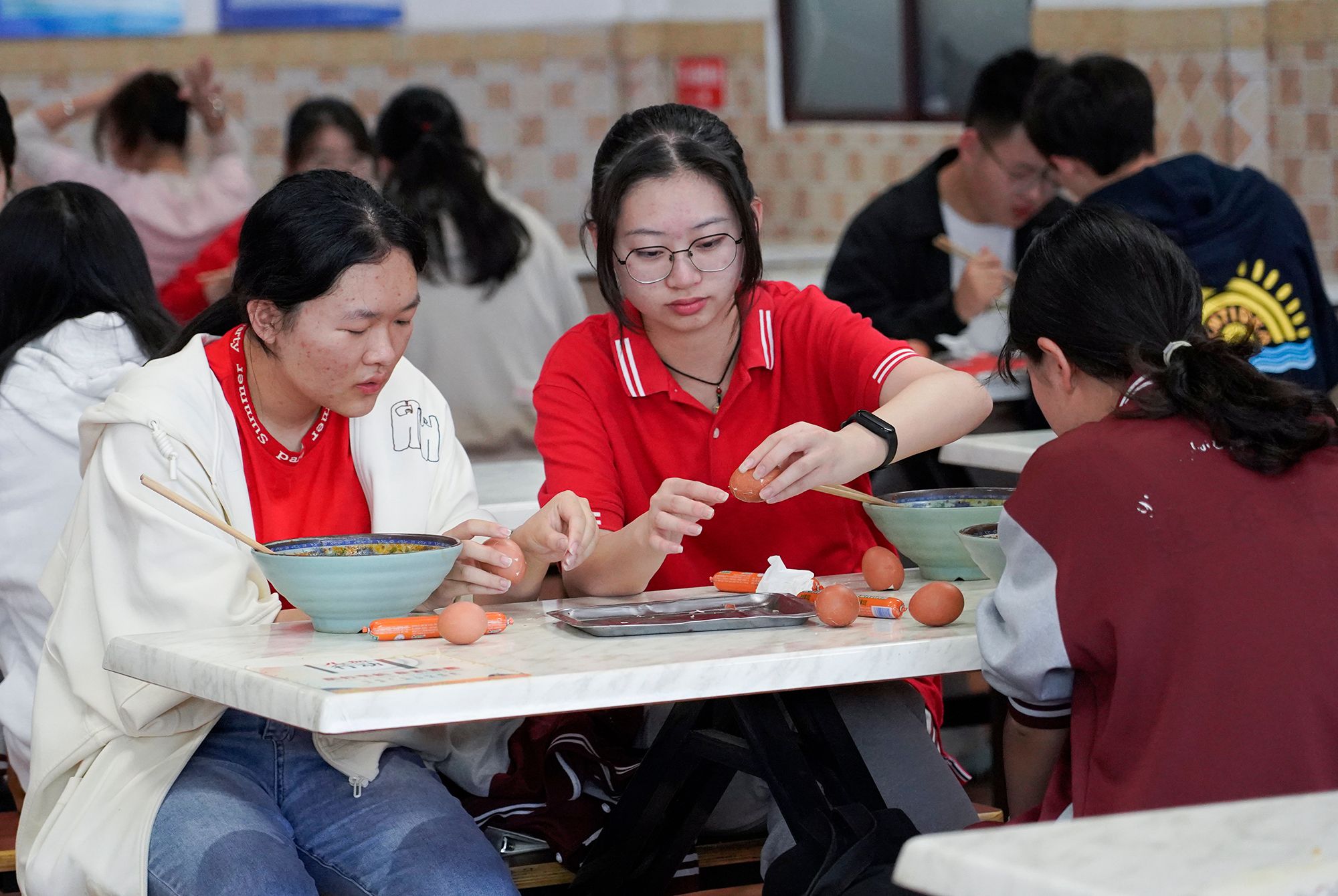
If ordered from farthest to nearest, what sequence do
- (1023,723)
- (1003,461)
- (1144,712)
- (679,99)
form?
(679,99), (1003,461), (1023,723), (1144,712)

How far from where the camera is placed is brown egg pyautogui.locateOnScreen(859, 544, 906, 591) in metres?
2.15

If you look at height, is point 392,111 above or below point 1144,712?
above

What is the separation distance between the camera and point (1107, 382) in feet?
6.33

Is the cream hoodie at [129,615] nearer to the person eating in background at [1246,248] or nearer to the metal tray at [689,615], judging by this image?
the metal tray at [689,615]

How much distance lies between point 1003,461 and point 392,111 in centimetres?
234

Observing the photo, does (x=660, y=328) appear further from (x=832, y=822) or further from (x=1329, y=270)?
(x=1329, y=270)

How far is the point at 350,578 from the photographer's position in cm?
193

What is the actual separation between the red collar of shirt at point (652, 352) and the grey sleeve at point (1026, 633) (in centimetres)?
76

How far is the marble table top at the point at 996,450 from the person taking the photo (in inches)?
Result: 126

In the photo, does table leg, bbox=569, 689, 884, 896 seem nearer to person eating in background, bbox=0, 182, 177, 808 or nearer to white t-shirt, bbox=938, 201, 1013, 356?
person eating in background, bbox=0, 182, 177, 808

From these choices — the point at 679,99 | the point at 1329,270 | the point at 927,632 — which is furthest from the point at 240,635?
the point at 679,99

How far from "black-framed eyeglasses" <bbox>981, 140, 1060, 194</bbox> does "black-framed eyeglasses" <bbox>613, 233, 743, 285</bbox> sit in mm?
2039

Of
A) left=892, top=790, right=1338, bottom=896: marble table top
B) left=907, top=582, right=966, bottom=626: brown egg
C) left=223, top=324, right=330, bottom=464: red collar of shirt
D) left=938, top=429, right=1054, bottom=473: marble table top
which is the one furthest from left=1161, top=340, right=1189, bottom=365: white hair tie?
left=938, top=429, right=1054, bottom=473: marble table top

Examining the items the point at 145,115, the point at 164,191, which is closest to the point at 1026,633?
the point at 164,191
